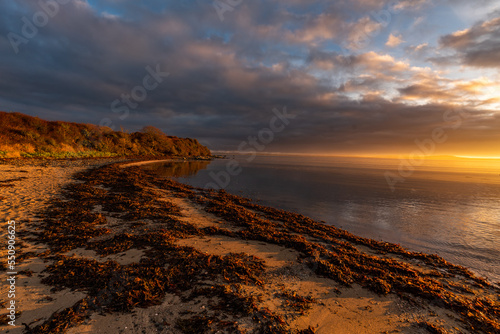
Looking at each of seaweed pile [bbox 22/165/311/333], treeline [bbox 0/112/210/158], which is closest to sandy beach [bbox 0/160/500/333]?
seaweed pile [bbox 22/165/311/333]

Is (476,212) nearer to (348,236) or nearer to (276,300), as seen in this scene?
(348,236)

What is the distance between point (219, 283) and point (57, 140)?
178 ft

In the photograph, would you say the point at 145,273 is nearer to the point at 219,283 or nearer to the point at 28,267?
the point at 219,283

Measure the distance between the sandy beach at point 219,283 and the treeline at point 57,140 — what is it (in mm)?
35174

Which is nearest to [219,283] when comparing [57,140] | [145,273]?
[145,273]

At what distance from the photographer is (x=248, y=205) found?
47.2ft

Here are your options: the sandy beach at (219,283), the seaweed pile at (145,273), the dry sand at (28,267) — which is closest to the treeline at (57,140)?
the dry sand at (28,267)

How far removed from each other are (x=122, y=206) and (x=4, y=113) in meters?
52.0

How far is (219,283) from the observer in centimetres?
497

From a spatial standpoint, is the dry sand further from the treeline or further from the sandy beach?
the treeline

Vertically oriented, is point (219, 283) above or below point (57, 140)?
below

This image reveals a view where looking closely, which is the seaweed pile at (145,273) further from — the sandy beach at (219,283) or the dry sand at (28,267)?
the dry sand at (28,267)

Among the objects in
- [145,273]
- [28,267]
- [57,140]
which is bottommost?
[145,273]

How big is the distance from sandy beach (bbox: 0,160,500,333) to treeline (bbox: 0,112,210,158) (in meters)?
35.2
